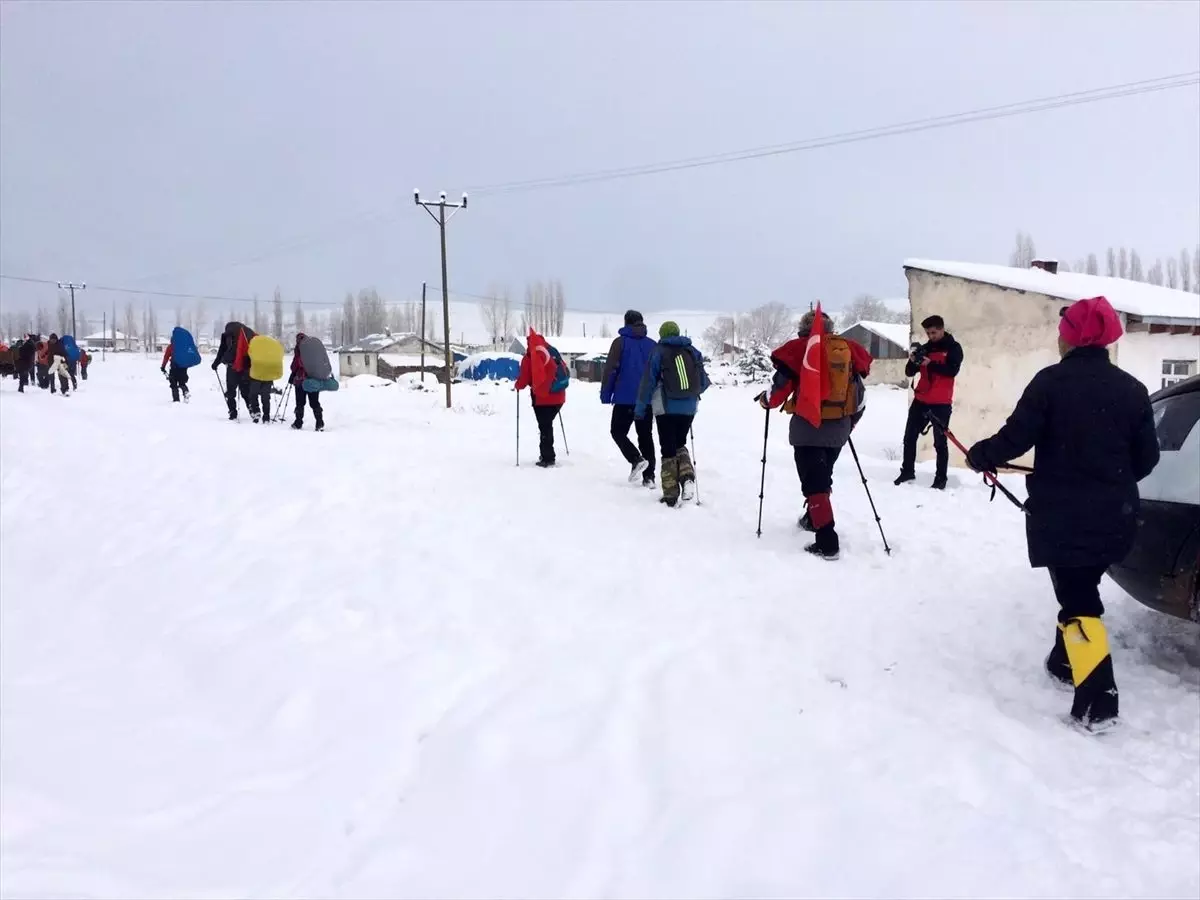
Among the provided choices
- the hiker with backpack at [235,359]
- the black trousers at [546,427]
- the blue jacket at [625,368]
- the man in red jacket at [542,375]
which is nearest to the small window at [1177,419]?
the blue jacket at [625,368]

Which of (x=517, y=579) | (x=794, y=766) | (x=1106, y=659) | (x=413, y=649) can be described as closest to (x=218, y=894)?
(x=413, y=649)

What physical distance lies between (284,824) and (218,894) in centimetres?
39

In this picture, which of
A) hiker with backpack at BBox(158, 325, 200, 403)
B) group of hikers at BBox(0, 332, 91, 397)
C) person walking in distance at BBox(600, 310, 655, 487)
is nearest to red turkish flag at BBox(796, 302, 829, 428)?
person walking in distance at BBox(600, 310, 655, 487)

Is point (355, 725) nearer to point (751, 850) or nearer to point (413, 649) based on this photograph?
point (413, 649)

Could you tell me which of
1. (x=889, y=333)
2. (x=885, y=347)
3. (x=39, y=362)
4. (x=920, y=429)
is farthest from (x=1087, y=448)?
(x=889, y=333)

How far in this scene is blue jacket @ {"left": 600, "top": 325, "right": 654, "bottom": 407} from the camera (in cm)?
861

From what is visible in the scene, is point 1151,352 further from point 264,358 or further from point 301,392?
point 264,358

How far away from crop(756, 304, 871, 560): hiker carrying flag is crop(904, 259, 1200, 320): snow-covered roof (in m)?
9.66

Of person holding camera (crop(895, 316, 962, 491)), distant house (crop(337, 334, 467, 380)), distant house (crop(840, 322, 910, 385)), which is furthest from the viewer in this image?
distant house (crop(337, 334, 467, 380))

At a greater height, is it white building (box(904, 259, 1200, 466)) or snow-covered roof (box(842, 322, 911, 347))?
snow-covered roof (box(842, 322, 911, 347))

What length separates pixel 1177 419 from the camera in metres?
4.16

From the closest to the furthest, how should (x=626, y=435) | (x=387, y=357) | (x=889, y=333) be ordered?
1. (x=626, y=435)
2. (x=889, y=333)
3. (x=387, y=357)

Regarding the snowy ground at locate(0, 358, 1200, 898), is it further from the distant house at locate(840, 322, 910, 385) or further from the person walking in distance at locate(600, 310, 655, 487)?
the distant house at locate(840, 322, 910, 385)

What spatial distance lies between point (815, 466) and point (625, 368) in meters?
3.03
